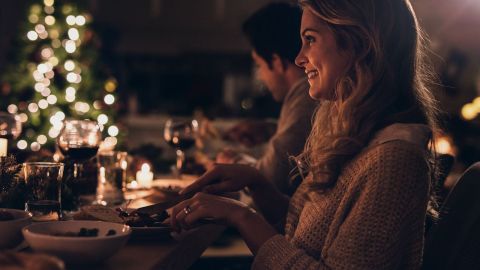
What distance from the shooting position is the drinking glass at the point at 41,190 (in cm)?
118

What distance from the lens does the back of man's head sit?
222 cm

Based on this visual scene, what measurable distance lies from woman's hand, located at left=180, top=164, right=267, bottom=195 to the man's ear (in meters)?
0.71

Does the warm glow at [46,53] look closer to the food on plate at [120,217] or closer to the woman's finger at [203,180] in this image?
the woman's finger at [203,180]

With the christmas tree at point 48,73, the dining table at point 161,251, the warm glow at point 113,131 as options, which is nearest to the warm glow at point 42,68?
the christmas tree at point 48,73

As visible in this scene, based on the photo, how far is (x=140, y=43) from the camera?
341 inches

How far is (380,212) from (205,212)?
0.35 metres

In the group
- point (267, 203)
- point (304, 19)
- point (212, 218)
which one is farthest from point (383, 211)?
point (267, 203)

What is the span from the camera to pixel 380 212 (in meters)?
1.00

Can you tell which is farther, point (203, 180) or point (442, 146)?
point (442, 146)

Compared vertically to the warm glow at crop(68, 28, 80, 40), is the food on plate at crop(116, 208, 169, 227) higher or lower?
lower

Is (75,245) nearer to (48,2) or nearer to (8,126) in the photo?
(8,126)

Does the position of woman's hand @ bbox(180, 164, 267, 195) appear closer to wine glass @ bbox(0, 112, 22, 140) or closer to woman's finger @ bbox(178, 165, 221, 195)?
→ woman's finger @ bbox(178, 165, 221, 195)

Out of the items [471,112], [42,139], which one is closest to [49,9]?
[42,139]

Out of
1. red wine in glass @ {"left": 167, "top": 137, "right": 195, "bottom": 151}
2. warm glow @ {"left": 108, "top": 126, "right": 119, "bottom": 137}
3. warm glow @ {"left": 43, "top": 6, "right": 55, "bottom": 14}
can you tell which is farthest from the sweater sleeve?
warm glow @ {"left": 43, "top": 6, "right": 55, "bottom": 14}
